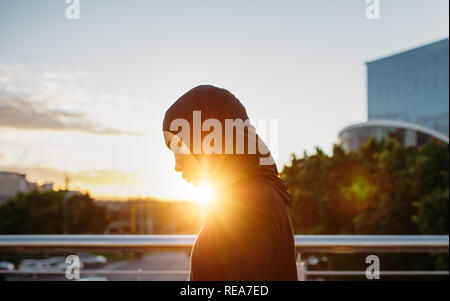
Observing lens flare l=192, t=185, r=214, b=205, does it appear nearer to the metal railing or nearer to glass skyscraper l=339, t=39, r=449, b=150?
the metal railing

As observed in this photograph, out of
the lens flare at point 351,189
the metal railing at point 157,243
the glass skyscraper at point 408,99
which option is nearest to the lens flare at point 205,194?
the metal railing at point 157,243

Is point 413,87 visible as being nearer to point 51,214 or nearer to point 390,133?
point 390,133

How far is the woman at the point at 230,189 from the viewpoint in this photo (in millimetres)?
987

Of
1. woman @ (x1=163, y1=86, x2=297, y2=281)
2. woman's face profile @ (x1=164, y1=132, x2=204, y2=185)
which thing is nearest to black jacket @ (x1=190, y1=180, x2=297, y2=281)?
woman @ (x1=163, y1=86, x2=297, y2=281)

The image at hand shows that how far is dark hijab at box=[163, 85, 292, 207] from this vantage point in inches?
41.6

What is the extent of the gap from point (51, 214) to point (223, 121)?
1956 inches

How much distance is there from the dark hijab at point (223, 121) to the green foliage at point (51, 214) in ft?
152

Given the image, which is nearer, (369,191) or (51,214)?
(369,191)

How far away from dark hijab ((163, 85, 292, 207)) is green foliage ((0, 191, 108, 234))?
46.2m

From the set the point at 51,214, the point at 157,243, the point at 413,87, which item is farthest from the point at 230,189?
the point at 51,214

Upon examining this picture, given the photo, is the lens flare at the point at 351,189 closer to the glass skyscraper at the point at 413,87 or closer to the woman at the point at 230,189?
the glass skyscraper at the point at 413,87

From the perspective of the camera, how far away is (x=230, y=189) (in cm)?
103
